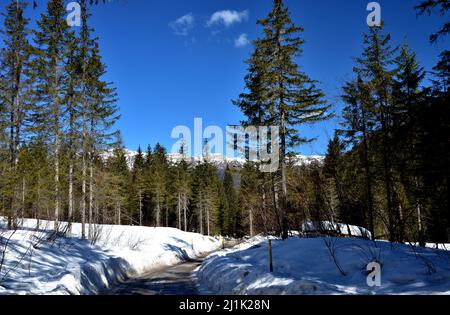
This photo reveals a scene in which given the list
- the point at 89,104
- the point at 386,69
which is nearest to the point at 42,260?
the point at 89,104

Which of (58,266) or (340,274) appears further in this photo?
(58,266)

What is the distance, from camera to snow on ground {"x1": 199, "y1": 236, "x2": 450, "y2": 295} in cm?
614

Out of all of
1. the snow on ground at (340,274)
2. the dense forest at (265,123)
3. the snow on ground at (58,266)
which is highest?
the dense forest at (265,123)

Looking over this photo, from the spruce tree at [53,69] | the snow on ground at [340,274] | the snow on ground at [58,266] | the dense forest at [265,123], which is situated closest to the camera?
the snow on ground at [340,274]

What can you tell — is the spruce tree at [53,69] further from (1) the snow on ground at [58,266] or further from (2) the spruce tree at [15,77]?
(1) the snow on ground at [58,266]

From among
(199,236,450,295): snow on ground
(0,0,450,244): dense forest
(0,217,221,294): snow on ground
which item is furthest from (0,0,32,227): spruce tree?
(199,236,450,295): snow on ground

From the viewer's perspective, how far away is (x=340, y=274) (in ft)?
25.3

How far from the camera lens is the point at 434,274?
6.36m

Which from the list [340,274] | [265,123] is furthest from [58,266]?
[265,123]

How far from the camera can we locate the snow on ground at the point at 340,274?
242 inches

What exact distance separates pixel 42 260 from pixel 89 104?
1514 centimetres

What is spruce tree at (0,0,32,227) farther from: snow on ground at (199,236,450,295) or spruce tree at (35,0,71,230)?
snow on ground at (199,236,450,295)

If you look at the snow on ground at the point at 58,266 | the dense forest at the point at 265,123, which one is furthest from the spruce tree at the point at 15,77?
the snow on ground at the point at 58,266

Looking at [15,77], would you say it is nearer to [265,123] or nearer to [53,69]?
[53,69]
